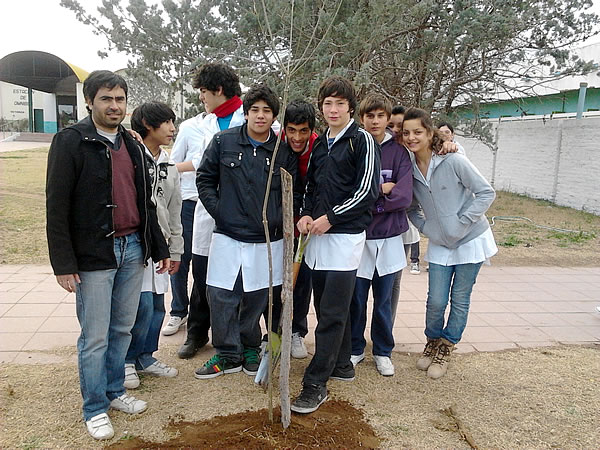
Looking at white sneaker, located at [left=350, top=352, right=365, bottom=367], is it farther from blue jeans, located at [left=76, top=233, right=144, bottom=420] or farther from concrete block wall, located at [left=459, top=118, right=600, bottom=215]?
concrete block wall, located at [left=459, top=118, right=600, bottom=215]

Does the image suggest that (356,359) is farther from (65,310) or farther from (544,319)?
(65,310)

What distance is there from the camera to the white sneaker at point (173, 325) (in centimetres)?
420

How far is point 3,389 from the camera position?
3.17 meters

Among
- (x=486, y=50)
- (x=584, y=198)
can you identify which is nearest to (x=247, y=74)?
(x=486, y=50)

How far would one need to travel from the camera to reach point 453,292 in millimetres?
3600

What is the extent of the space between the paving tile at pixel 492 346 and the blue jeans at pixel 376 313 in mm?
950

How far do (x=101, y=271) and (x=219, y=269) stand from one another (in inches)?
32.8

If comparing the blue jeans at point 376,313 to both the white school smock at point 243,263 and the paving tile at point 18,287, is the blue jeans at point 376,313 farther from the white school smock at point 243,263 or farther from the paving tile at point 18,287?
the paving tile at point 18,287

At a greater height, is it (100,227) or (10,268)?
(100,227)

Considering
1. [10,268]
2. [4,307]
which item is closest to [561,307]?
[4,307]

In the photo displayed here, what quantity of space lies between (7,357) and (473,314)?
13.1 ft

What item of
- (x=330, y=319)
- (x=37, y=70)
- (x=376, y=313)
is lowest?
(x=376, y=313)

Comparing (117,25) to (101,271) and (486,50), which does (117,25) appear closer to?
(486,50)

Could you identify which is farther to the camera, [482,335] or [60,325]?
[482,335]
